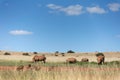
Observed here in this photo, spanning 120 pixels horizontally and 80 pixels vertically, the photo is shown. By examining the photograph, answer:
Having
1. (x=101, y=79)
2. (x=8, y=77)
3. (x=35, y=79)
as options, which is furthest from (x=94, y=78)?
(x=8, y=77)

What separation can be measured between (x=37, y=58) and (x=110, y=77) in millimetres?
42107

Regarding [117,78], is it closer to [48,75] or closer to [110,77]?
[110,77]

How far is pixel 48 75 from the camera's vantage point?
49.0 feet

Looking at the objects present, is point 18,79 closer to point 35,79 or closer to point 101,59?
point 35,79

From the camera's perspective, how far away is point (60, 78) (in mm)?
14547

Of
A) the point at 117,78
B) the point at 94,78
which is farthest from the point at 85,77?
the point at 117,78

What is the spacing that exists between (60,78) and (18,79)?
179 cm

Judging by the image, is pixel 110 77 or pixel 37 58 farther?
pixel 37 58

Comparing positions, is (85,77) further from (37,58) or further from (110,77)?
(37,58)

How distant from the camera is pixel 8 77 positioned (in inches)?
591

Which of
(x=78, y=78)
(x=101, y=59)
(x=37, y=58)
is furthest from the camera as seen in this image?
(x=37, y=58)

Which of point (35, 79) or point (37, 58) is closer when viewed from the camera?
point (35, 79)

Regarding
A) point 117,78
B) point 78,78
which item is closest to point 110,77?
point 117,78

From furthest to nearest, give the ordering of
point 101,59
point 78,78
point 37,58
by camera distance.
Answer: point 37,58
point 101,59
point 78,78
